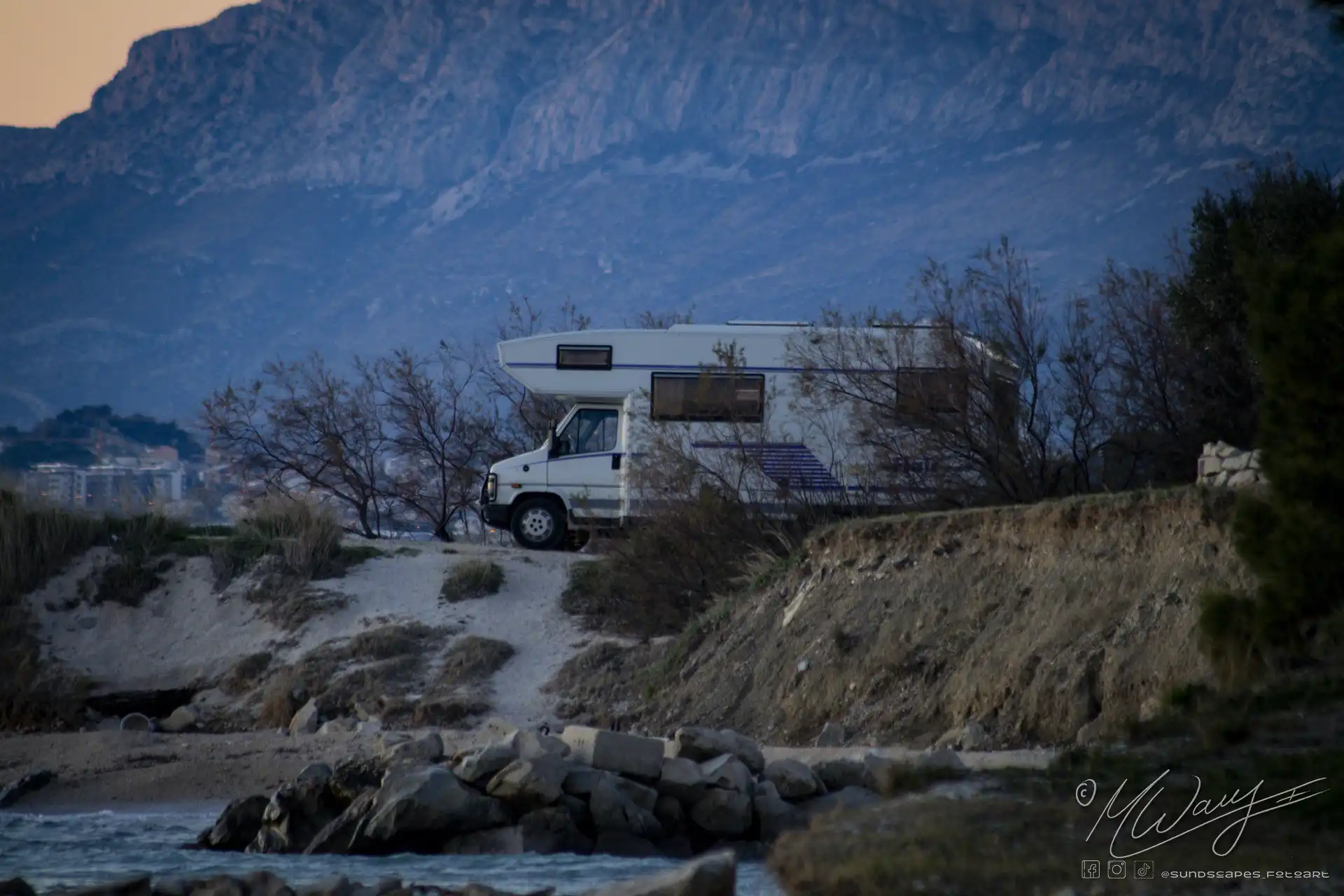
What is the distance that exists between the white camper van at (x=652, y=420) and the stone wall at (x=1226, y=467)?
7.95m

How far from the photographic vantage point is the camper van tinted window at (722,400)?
81.1 ft

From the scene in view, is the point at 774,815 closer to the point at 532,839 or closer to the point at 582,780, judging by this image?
the point at 582,780

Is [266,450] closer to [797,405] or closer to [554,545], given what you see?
[554,545]

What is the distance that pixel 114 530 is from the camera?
2845 cm

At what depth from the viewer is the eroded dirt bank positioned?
44.1 ft

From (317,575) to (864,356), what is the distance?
10775mm

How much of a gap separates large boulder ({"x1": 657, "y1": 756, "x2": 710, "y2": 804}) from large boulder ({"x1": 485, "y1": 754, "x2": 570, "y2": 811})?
88 centimetres

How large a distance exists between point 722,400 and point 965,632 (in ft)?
30.8

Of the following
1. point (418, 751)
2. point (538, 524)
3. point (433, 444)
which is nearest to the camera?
point (418, 751)

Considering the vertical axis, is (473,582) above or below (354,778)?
above

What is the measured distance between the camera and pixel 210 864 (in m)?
12.6

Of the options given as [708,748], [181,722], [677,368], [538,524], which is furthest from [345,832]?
[538,524]

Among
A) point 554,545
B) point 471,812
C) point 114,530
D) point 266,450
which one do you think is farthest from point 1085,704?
point 266,450

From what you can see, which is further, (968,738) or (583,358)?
(583,358)
